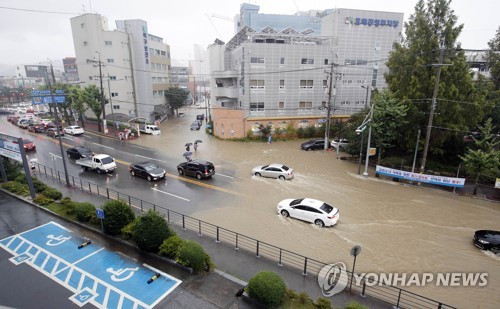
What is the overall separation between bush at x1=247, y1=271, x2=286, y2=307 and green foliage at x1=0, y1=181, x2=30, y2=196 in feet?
54.8

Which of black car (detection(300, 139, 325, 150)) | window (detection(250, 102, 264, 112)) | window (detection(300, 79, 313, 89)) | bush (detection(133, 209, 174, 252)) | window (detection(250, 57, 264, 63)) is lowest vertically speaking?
black car (detection(300, 139, 325, 150))

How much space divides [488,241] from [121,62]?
2198 inches

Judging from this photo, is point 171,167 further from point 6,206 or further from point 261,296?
point 261,296

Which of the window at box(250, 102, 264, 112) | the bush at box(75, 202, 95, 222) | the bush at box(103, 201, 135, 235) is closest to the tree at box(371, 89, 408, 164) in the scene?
the window at box(250, 102, 264, 112)

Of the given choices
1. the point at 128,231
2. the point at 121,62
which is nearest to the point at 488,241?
the point at 128,231

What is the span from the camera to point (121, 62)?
51.1 metres

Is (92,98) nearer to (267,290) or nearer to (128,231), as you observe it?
(128,231)

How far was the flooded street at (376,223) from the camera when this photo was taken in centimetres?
1226

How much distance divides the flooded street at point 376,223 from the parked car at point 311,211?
0.39 meters

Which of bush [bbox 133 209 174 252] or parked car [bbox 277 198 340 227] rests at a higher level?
bush [bbox 133 209 174 252]

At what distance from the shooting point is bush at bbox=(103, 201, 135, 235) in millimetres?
12516

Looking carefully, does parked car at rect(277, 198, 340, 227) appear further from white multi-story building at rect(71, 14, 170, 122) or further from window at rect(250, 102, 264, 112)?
white multi-story building at rect(71, 14, 170, 122)

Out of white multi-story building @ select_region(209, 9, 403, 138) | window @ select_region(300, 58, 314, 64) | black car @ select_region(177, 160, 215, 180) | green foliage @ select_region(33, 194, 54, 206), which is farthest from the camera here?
window @ select_region(300, 58, 314, 64)
